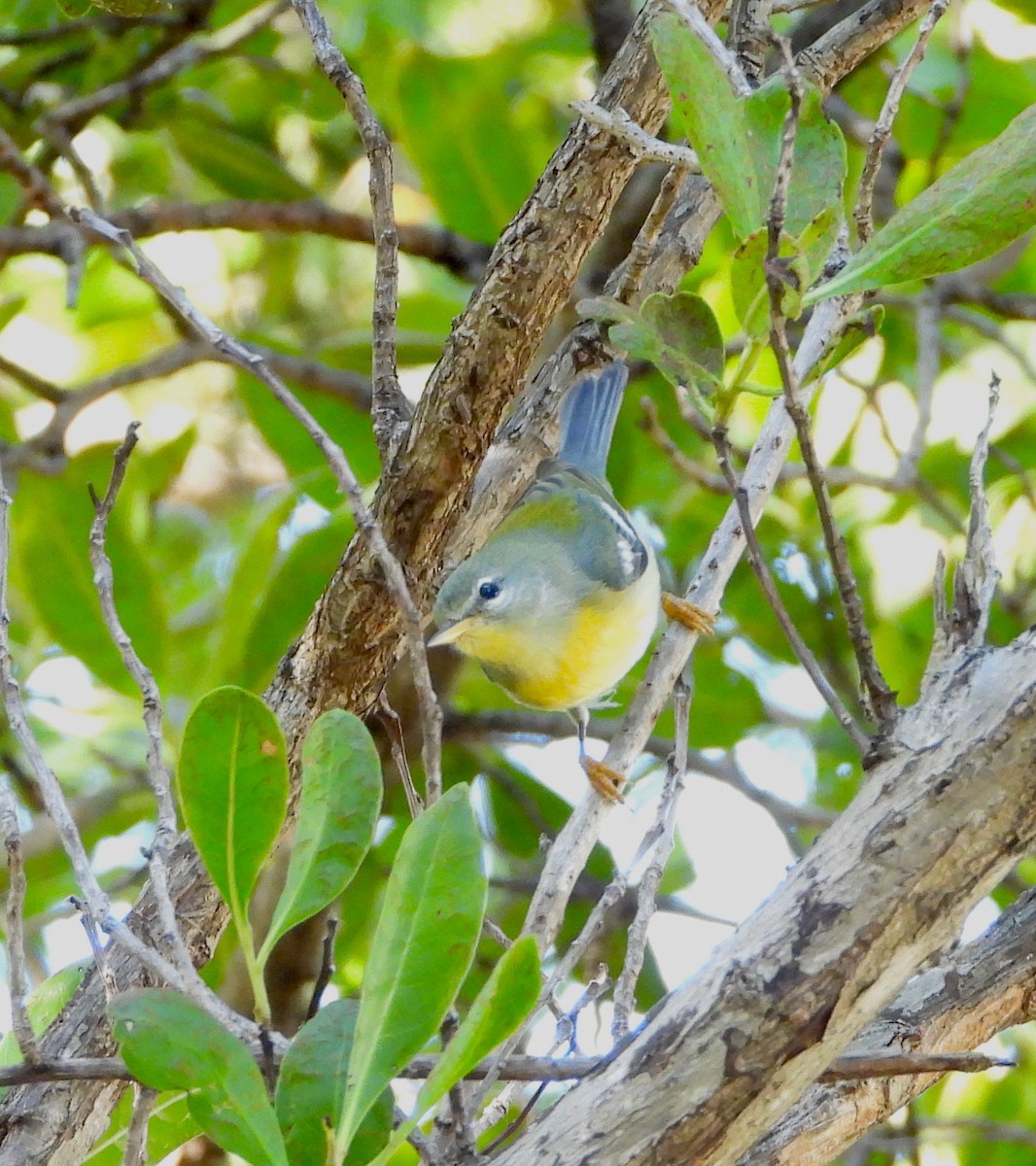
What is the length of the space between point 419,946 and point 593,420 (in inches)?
82.2

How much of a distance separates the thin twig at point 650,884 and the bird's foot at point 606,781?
5.4 inches

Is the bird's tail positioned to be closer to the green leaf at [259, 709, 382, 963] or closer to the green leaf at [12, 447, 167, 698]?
the green leaf at [12, 447, 167, 698]

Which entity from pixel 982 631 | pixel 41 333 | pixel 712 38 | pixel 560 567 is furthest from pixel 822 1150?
pixel 41 333

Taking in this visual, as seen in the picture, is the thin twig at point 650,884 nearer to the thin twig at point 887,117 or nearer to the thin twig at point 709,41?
the thin twig at point 887,117

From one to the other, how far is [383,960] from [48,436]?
8.20 feet

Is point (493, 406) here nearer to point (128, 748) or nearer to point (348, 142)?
point (128, 748)

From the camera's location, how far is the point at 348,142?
197 inches

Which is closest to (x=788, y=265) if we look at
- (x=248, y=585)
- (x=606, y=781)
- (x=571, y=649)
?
(x=606, y=781)

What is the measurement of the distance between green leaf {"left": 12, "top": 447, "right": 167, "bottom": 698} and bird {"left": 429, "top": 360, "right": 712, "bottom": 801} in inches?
26.4

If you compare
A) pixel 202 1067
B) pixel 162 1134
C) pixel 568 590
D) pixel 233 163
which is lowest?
pixel 202 1067

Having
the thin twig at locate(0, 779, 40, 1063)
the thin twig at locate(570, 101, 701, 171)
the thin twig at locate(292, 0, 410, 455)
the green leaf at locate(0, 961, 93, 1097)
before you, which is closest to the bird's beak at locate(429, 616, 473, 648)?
the thin twig at locate(292, 0, 410, 455)

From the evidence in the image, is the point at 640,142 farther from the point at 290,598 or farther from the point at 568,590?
the point at 290,598

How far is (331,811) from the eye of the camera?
4.06 ft

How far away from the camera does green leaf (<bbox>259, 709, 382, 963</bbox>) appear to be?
4.01 feet
